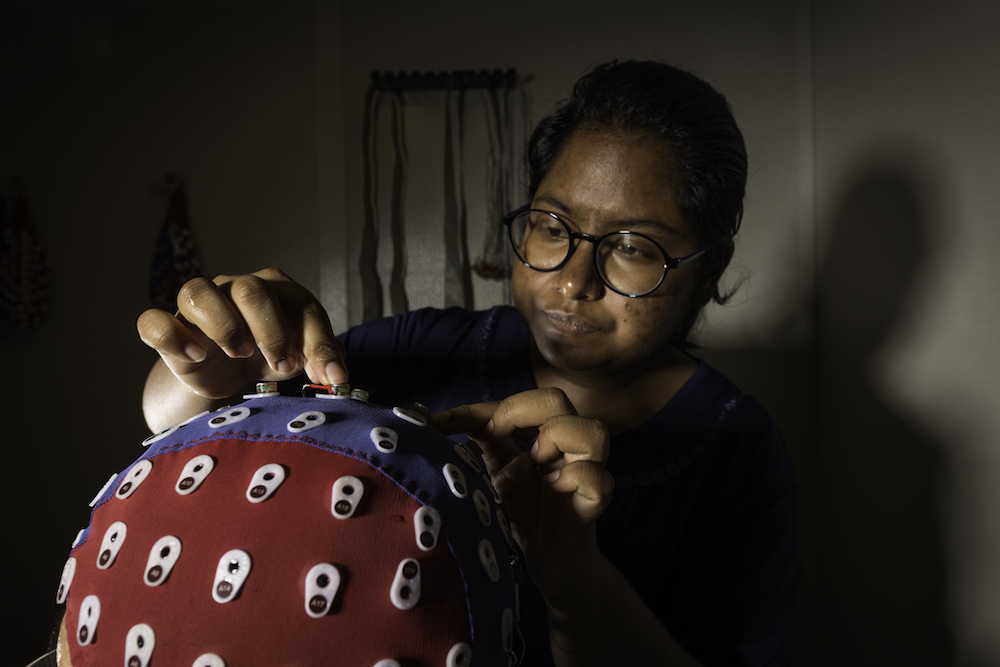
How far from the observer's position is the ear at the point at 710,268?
Answer: 1.20 metres

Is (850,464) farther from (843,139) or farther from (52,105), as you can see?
(52,105)

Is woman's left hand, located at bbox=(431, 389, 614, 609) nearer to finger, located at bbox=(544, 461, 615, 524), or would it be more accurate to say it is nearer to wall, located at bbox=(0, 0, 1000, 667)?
finger, located at bbox=(544, 461, 615, 524)

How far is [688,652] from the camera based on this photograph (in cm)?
103

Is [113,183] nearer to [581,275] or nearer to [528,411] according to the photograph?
[581,275]

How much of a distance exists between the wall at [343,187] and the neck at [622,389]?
2.97ft

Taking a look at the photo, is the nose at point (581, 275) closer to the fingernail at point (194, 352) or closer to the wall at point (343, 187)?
the fingernail at point (194, 352)

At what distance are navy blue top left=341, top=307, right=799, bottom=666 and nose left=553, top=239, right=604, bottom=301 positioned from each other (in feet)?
0.96

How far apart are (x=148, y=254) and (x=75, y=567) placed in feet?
7.63

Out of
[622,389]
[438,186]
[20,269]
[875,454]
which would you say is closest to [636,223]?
[622,389]

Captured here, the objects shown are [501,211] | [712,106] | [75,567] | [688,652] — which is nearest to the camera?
[75,567]

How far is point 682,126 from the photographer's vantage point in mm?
1092

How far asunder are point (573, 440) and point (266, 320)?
1.29ft

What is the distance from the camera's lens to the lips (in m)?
1.10

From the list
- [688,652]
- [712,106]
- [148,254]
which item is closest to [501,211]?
[712,106]
